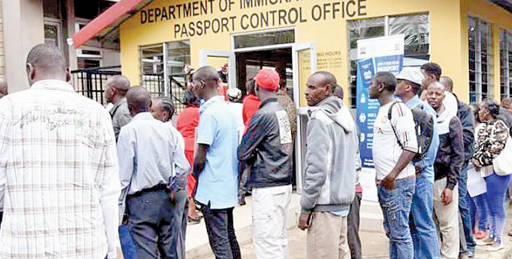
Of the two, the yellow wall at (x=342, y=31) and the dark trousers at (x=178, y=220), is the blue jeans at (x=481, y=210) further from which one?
the dark trousers at (x=178, y=220)

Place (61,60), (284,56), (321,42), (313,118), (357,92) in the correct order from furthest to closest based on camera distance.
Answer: (284,56), (321,42), (357,92), (313,118), (61,60)

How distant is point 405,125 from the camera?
179 inches

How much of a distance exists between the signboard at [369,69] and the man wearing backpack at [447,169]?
1.78m

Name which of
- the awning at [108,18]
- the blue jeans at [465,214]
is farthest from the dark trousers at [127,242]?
the awning at [108,18]

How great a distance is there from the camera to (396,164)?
4.56 m

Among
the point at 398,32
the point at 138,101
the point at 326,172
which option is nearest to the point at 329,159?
the point at 326,172

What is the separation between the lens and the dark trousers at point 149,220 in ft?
14.0

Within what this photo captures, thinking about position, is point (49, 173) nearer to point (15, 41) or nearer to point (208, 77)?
point (208, 77)

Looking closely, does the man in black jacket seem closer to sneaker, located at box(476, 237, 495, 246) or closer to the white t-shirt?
sneaker, located at box(476, 237, 495, 246)

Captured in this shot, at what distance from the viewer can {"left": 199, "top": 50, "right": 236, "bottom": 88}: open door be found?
911 centimetres

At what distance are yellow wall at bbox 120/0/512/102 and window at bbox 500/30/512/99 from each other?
31cm

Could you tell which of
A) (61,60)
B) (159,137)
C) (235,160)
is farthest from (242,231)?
(61,60)

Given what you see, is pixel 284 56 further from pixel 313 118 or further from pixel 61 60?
pixel 61 60

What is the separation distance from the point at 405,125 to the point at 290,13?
4687 mm
